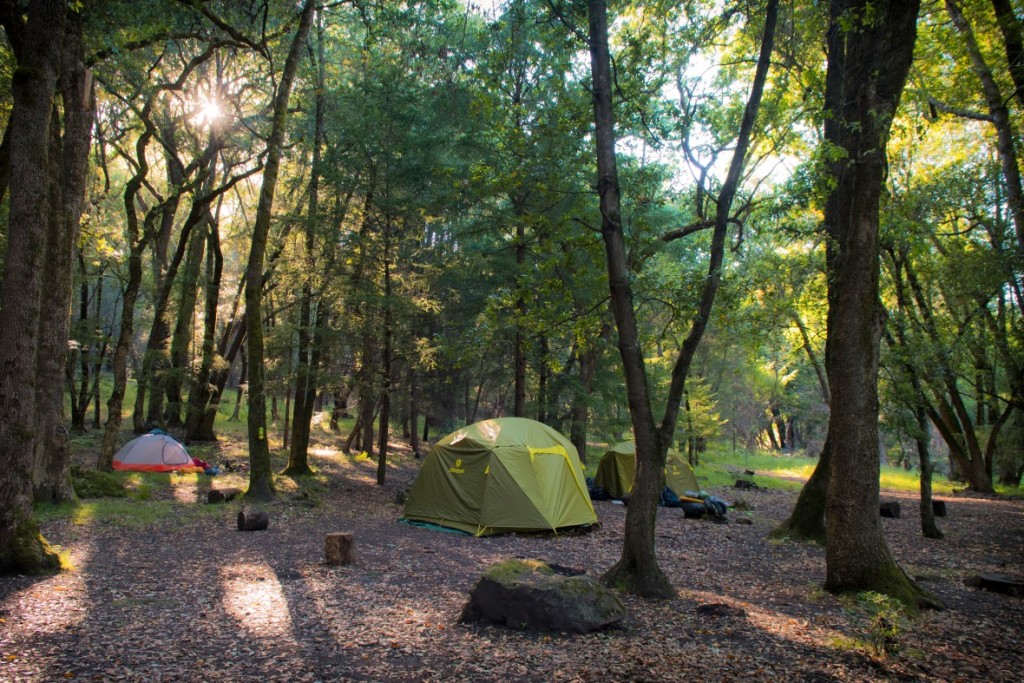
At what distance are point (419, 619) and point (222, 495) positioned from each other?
8576mm

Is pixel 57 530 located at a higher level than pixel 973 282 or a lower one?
lower

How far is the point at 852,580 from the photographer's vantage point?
6812 mm

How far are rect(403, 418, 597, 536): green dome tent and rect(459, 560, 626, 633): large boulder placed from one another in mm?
5704

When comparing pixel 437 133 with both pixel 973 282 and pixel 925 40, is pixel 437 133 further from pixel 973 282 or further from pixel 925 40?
pixel 973 282

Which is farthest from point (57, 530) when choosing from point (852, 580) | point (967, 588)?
point (967, 588)

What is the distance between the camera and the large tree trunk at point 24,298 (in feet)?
21.1

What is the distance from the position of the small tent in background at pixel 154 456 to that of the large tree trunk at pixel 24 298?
10320 millimetres

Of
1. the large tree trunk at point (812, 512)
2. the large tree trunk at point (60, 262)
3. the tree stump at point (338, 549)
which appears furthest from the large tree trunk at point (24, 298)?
the large tree trunk at point (812, 512)

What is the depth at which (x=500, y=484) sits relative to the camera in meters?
11.9

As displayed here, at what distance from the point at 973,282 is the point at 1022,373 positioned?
364cm

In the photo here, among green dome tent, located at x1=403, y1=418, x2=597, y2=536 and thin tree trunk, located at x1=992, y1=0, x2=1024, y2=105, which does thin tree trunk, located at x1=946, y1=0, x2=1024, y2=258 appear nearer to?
thin tree trunk, located at x1=992, y1=0, x2=1024, y2=105

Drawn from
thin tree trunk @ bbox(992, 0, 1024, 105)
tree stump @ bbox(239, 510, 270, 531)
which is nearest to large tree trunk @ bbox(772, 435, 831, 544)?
thin tree trunk @ bbox(992, 0, 1024, 105)

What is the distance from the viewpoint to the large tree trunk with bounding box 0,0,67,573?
643 centimetres

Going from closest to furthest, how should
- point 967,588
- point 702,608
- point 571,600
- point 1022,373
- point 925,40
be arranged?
point 571,600, point 702,608, point 967,588, point 925,40, point 1022,373
